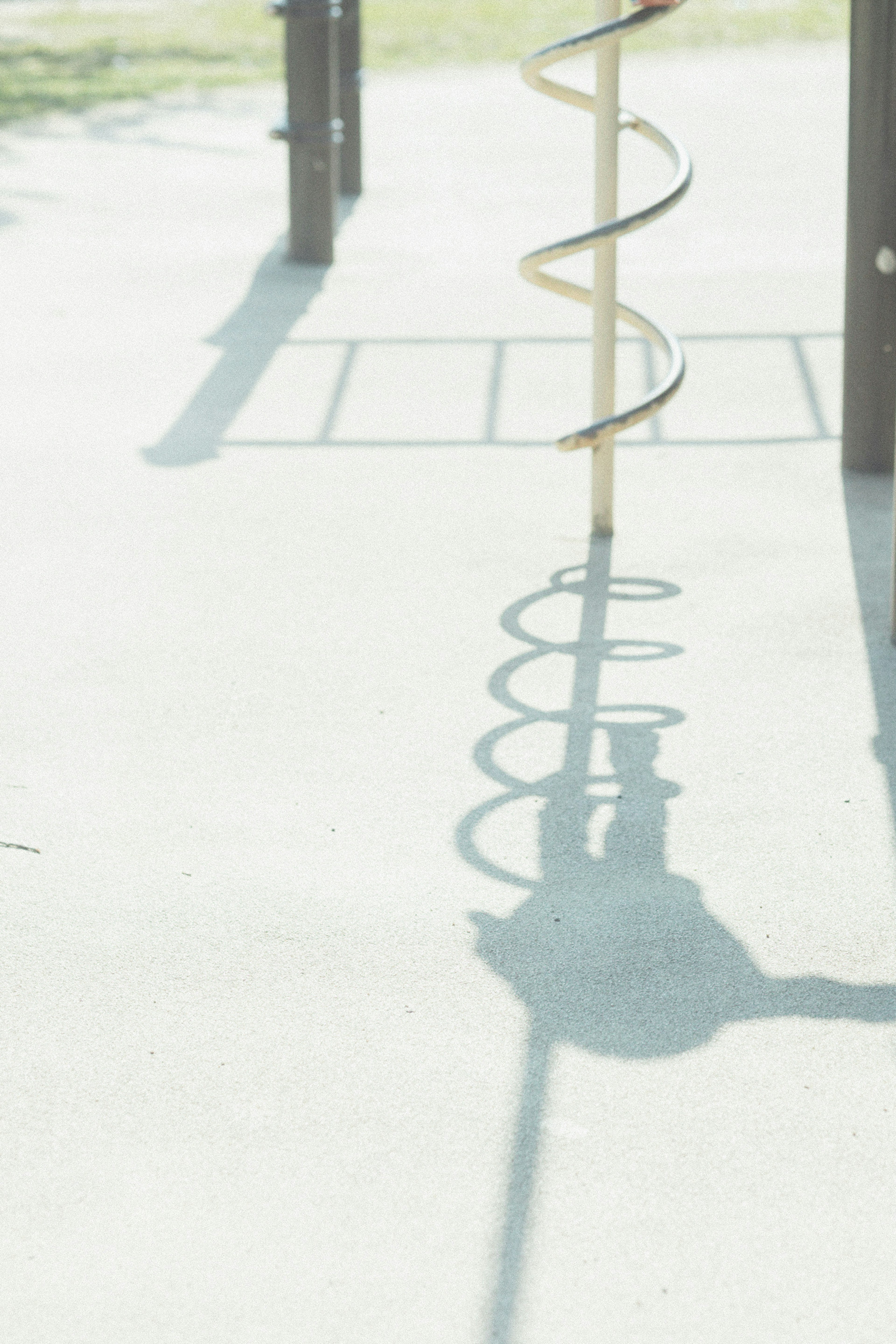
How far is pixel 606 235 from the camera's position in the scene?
199 inches

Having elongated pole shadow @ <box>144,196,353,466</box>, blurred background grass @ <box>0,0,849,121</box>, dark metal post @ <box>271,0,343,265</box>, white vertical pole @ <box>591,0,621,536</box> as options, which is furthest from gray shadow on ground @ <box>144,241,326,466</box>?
blurred background grass @ <box>0,0,849,121</box>

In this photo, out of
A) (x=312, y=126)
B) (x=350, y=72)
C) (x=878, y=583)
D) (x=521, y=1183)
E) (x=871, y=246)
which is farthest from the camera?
(x=350, y=72)

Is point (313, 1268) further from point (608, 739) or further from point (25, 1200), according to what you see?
point (608, 739)

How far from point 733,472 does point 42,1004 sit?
362 centimetres

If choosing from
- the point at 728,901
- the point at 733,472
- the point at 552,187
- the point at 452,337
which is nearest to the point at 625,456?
the point at 733,472

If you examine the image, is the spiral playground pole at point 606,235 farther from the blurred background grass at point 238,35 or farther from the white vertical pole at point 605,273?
the blurred background grass at point 238,35

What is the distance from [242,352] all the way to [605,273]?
2733 millimetres

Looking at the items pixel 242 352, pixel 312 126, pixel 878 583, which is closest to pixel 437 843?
pixel 878 583

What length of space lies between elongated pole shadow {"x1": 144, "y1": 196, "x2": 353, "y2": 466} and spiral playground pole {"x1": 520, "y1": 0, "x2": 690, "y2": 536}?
1534 mm

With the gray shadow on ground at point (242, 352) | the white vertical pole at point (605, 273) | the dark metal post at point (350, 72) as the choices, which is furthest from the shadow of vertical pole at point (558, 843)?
the dark metal post at point (350, 72)

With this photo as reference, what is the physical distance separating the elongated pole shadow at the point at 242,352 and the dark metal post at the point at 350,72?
1084 mm

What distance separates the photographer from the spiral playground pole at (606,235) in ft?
16.3

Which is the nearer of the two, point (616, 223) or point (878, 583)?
point (616, 223)

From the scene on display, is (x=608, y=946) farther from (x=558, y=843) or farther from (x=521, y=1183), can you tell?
(x=521, y=1183)
